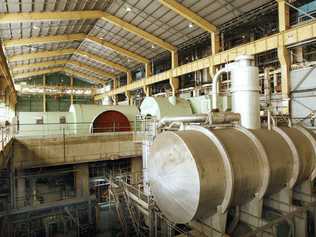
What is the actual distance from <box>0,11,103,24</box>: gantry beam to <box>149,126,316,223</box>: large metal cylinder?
15090mm

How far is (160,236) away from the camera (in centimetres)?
862

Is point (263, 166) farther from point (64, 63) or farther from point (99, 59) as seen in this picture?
point (64, 63)

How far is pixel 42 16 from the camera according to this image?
16969 millimetres

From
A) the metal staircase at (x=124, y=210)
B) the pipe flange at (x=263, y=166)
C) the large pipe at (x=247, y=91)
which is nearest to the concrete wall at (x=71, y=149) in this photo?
the metal staircase at (x=124, y=210)

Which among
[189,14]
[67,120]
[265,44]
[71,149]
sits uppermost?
[189,14]

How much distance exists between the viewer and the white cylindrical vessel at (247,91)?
7.10 meters

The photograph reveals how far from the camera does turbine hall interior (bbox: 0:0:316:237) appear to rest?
603 cm

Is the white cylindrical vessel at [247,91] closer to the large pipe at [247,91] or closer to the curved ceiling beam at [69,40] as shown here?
the large pipe at [247,91]

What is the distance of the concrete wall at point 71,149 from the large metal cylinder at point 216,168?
29.0 ft

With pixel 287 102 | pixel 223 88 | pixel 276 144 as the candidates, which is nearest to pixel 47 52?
pixel 223 88

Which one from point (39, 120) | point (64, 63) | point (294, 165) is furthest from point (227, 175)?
point (64, 63)

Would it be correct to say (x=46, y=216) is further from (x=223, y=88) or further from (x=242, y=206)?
(x=223, y=88)

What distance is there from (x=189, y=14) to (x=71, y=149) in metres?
12.2

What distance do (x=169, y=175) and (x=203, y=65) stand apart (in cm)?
1447
